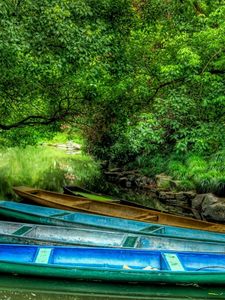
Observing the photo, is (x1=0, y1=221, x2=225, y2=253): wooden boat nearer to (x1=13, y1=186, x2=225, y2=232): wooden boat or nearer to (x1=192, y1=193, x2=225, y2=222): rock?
(x1=13, y1=186, x2=225, y2=232): wooden boat

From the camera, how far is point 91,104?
10914mm

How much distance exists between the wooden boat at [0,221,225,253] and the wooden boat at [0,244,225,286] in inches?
19.9

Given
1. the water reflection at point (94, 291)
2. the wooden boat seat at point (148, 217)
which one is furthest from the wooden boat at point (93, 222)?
the water reflection at point (94, 291)

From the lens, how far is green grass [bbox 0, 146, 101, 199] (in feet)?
59.8

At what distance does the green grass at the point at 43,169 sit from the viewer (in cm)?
1822

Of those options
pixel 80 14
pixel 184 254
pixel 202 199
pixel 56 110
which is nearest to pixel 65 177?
pixel 202 199

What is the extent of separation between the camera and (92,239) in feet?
27.6

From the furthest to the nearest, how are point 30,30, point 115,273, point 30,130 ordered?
point 30,130 < point 30,30 < point 115,273

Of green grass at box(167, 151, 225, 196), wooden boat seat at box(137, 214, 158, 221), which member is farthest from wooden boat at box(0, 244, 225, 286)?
green grass at box(167, 151, 225, 196)

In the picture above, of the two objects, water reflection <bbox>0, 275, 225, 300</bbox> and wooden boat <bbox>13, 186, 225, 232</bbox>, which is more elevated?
wooden boat <bbox>13, 186, 225, 232</bbox>

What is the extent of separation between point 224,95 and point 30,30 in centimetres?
526

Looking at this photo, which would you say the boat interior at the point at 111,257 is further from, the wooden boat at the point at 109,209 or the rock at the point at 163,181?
the rock at the point at 163,181

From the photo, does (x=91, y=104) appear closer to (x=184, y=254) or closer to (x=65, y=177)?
(x=184, y=254)

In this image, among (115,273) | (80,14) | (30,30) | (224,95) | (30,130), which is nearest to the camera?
(115,273)
